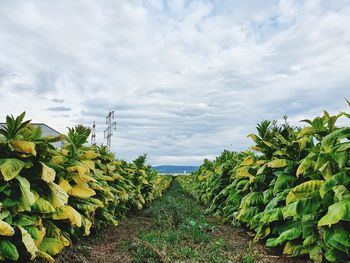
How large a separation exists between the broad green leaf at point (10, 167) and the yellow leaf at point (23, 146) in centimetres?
12

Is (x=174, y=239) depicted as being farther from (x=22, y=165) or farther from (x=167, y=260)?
(x=22, y=165)

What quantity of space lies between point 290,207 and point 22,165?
305 centimetres

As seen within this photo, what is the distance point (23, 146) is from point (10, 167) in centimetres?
28

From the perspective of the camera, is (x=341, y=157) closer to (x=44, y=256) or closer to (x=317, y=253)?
(x=317, y=253)

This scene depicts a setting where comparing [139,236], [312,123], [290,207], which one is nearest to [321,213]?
[290,207]

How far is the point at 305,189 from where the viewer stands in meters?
4.39

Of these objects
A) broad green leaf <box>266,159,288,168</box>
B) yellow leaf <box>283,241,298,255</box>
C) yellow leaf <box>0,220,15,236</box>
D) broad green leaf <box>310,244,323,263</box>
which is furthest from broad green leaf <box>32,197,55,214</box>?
→ broad green leaf <box>266,159,288,168</box>

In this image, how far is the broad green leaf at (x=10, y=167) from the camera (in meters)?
3.57

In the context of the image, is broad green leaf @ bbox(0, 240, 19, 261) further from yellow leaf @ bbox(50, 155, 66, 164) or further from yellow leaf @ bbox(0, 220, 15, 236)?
yellow leaf @ bbox(50, 155, 66, 164)

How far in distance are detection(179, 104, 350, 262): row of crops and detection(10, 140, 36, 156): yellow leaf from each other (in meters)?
2.97

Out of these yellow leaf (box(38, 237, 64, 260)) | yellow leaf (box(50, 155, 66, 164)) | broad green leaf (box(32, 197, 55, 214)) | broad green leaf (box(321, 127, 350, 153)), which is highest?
broad green leaf (box(321, 127, 350, 153))

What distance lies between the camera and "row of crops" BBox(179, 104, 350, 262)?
3947mm

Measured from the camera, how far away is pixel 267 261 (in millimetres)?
5301

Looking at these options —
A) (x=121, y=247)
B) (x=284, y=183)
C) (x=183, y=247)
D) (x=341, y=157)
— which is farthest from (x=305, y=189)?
(x=121, y=247)
